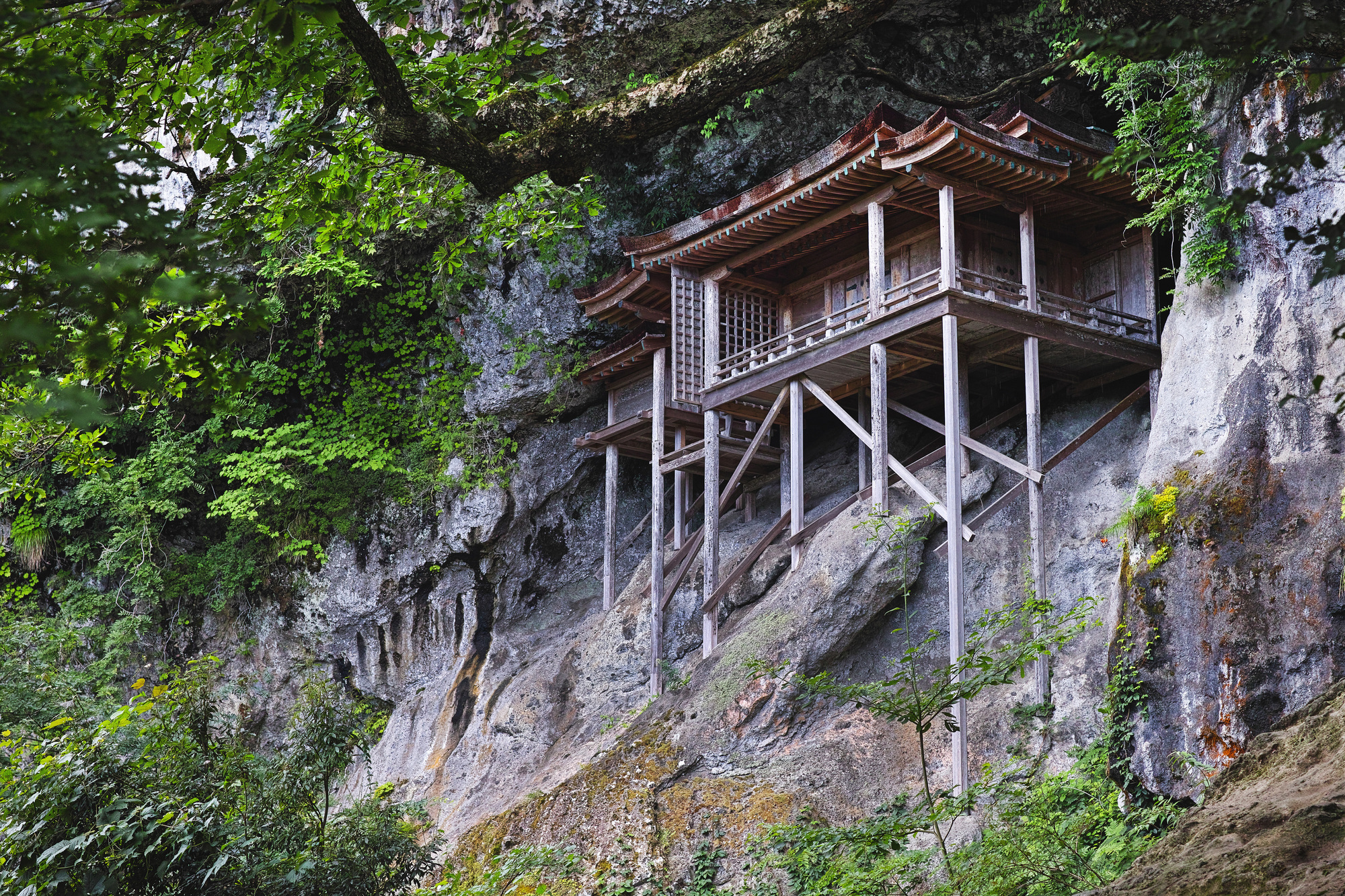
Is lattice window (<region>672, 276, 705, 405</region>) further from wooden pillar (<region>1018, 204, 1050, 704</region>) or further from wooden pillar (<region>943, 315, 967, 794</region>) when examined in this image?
wooden pillar (<region>1018, 204, 1050, 704</region>)

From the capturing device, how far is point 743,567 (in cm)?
1573

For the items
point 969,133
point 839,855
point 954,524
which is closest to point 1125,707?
point 839,855

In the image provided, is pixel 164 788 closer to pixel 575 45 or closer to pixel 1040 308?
pixel 1040 308

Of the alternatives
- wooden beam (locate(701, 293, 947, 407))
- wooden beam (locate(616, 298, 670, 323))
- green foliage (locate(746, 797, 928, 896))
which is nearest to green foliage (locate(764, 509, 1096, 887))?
green foliage (locate(746, 797, 928, 896))

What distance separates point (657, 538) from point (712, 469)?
147cm

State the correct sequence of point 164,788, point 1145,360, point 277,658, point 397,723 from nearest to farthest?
point 164,788
point 1145,360
point 397,723
point 277,658

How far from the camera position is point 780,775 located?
12.4 m

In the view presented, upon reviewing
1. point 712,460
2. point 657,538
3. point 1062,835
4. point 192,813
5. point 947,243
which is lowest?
point 1062,835

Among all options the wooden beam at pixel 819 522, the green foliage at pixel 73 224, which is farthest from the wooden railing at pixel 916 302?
the green foliage at pixel 73 224

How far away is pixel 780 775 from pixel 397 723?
31.3 feet

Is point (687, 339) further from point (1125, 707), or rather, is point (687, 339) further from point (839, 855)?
point (1125, 707)

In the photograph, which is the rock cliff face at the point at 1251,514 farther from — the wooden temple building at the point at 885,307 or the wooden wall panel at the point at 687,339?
the wooden wall panel at the point at 687,339

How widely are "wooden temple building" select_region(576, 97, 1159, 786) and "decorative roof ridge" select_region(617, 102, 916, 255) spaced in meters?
0.03

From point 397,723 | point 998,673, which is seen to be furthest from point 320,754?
point 397,723
